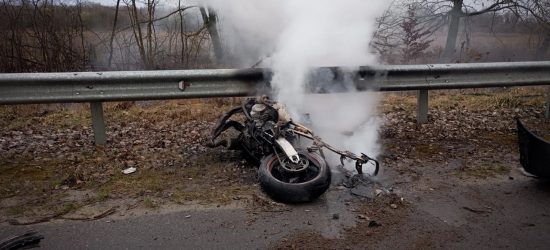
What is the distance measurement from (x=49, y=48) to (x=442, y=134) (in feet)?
26.9

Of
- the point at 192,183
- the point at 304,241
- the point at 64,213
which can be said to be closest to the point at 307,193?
the point at 304,241

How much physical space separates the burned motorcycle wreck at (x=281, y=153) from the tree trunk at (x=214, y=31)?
403 cm

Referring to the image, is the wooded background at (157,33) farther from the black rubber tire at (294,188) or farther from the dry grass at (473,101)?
the black rubber tire at (294,188)

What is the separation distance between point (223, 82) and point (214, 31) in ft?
11.8

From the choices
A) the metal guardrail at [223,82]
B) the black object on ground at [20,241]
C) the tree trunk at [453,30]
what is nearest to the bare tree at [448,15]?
the tree trunk at [453,30]

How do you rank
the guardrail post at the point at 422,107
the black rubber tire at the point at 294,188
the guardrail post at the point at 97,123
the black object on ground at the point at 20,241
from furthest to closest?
the guardrail post at the point at 422,107 → the guardrail post at the point at 97,123 → the black rubber tire at the point at 294,188 → the black object on ground at the point at 20,241

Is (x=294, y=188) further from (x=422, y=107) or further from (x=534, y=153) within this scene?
(x=422, y=107)

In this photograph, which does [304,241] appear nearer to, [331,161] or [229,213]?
[229,213]

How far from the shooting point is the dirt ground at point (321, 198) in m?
3.52

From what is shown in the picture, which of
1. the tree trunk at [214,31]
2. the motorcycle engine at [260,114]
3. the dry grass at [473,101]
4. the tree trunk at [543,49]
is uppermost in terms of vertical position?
the tree trunk at [214,31]

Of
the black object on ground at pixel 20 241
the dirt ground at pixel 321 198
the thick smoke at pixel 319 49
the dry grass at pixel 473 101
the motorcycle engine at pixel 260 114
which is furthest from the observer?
the dry grass at pixel 473 101

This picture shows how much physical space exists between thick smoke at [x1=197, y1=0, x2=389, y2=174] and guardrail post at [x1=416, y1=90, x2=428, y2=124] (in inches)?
28.3

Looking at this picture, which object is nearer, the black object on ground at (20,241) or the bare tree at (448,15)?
the black object on ground at (20,241)

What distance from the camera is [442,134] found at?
6297mm
